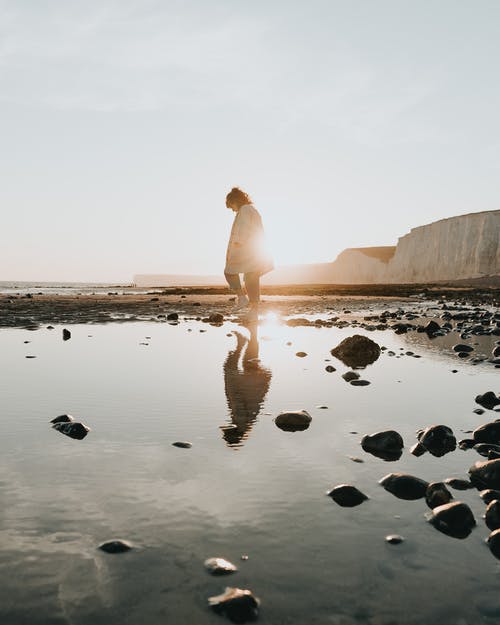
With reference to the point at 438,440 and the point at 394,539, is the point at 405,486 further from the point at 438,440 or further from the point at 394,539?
the point at 438,440

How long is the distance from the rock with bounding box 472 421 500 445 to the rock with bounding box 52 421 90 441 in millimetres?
3586

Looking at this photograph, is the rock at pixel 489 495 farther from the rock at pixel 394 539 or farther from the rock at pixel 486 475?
the rock at pixel 394 539

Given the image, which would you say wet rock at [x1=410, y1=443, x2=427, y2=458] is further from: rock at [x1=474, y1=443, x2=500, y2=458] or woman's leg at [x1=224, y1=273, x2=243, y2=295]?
woman's leg at [x1=224, y1=273, x2=243, y2=295]

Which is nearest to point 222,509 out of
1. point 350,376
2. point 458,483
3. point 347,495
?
point 347,495

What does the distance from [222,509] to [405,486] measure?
1.31 m

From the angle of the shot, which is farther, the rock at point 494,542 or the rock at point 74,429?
the rock at point 74,429

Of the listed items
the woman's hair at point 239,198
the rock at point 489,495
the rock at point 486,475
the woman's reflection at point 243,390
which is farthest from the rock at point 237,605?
the woman's hair at point 239,198

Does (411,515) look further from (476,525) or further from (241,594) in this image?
(241,594)

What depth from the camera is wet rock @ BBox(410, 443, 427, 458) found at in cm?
475

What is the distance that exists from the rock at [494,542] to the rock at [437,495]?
48 centimetres

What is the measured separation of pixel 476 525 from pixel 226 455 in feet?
6.42

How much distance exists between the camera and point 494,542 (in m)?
2.99

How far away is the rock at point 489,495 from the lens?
3.64 m

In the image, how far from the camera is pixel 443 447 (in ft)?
16.0
